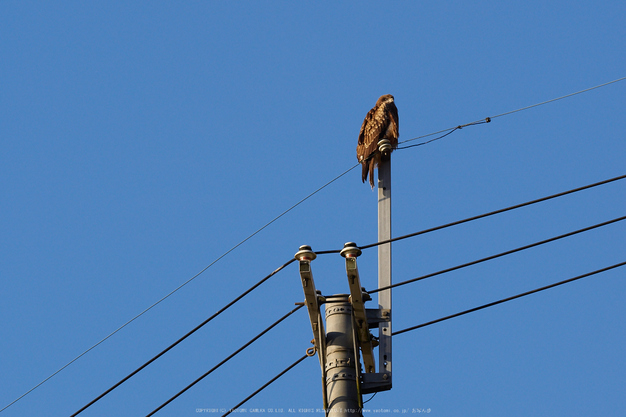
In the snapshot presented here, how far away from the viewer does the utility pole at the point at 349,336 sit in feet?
21.1

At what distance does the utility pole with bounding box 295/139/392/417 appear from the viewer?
6.42 m

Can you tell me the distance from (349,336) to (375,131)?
15.1ft

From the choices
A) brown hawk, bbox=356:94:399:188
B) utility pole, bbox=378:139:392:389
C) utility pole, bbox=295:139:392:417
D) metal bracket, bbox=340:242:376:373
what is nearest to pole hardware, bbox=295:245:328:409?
utility pole, bbox=295:139:392:417

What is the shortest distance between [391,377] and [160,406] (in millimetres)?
2283

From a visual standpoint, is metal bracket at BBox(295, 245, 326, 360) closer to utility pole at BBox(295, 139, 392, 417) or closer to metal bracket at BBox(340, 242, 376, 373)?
utility pole at BBox(295, 139, 392, 417)

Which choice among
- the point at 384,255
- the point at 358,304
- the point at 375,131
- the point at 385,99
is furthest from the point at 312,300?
the point at 385,99

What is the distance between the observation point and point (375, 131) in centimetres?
1074

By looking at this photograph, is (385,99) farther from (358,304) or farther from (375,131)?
(358,304)

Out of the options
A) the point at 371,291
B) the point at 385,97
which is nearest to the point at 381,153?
the point at 371,291

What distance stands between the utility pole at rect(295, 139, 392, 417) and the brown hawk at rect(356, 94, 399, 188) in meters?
2.72

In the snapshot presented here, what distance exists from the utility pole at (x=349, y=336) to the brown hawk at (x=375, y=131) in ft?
8.91

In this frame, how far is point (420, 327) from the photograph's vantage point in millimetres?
7117

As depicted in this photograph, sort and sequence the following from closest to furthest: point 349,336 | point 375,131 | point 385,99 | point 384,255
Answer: point 349,336 < point 384,255 < point 375,131 < point 385,99

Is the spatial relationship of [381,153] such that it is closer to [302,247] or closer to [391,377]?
[302,247]
